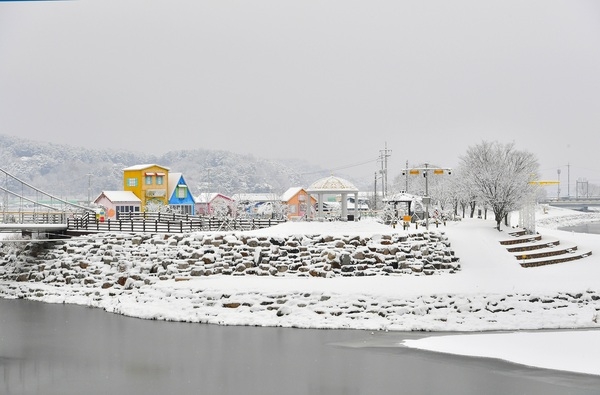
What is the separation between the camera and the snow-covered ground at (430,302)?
68.3 feet

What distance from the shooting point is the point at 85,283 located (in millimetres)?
30984

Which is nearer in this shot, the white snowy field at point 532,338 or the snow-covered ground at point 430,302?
the white snowy field at point 532,338

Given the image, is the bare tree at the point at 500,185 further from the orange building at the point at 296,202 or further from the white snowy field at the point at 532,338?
the orange building at the point at 296,202

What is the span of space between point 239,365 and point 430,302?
886cm

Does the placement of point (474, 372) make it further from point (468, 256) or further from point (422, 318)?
point (468, 256)

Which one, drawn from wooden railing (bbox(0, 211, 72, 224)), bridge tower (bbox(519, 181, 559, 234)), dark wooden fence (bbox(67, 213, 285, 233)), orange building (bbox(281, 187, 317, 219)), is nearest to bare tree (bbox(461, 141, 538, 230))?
bridge tower (bbox(519, 181, 559, 234))

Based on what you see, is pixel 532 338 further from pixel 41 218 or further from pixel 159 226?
pixel 41 218

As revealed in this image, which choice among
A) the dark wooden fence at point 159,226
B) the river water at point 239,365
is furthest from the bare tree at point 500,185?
the river water at point 239,365

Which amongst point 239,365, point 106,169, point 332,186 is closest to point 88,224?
point 332,186

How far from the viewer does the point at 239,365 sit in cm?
1747

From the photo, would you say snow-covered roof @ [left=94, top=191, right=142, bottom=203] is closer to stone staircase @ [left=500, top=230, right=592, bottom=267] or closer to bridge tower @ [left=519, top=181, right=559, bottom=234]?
bridge tower @ [left=519, top=181, right=559, bottom=234]

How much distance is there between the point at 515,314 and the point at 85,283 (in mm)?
19027

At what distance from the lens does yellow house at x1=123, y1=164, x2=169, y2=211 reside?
194 ft

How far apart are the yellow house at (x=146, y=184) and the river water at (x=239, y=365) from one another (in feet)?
119
